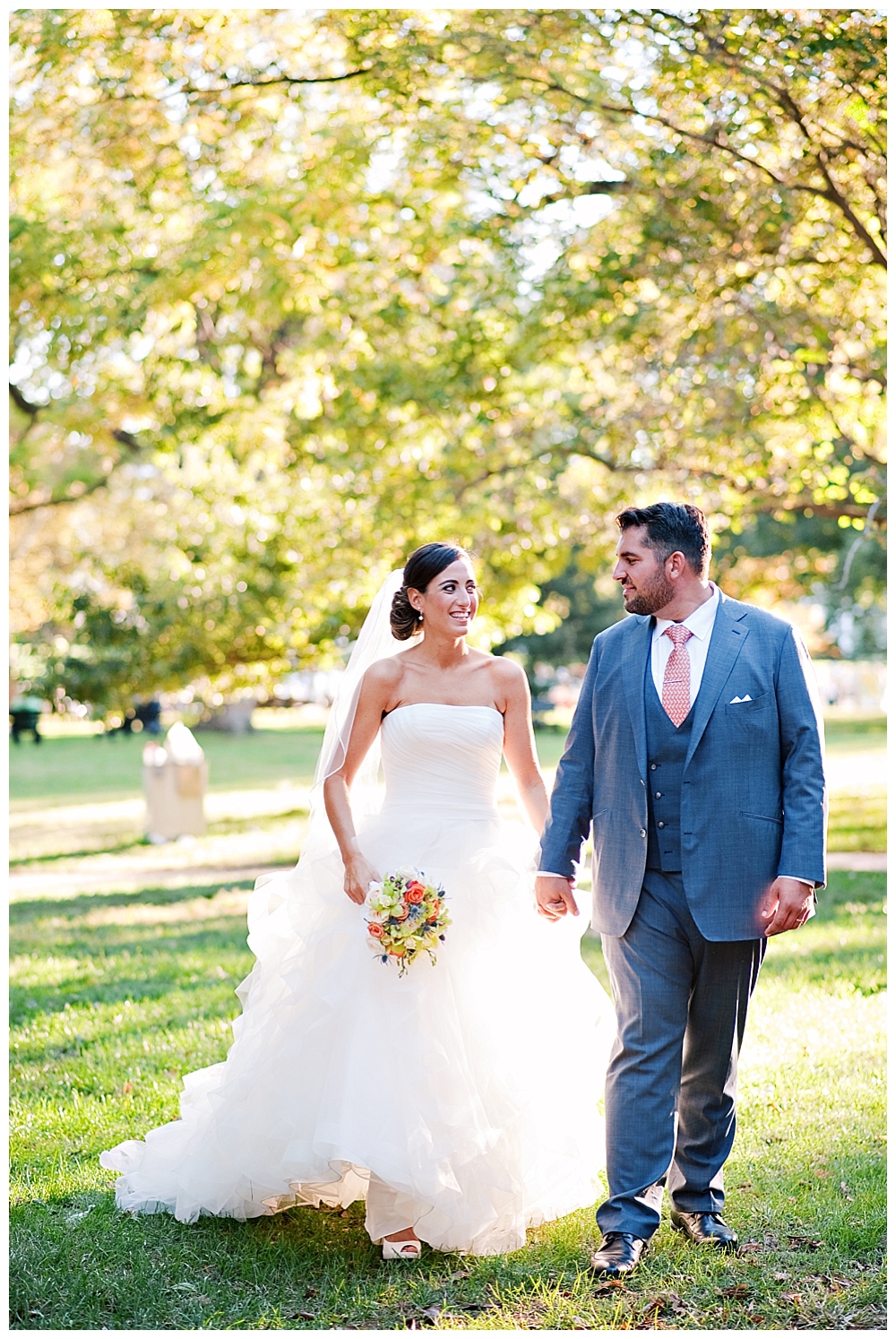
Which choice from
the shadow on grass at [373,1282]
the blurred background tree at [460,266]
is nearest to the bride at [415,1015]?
the shadow on grass at [373,1282]

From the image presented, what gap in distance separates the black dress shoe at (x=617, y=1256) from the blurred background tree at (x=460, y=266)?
20.2 ft

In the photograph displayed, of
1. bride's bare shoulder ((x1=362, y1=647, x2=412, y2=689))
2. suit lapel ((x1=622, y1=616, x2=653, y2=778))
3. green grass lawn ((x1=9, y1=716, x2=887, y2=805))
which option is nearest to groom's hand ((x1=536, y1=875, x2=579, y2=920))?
suit lapel ((x1=622, y1=616, x2=653, y2=778))

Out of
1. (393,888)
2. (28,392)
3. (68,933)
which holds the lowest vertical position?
(68,933)

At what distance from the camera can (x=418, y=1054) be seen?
163 inches

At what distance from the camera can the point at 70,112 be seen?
32.0ft

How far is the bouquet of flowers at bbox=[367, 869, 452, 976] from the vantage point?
418cm

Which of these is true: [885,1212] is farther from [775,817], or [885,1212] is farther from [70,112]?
[70,112]

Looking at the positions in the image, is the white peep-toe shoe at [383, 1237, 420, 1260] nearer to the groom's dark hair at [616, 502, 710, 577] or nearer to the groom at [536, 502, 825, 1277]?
the groom at [536, 502, 825, 1277]

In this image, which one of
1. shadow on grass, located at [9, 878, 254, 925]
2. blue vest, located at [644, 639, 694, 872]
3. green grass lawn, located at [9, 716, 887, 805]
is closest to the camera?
blue vest, located at [644, 639, 694, 872]

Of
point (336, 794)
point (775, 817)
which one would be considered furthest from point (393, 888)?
point (775, 817)

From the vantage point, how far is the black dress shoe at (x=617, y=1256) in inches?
154

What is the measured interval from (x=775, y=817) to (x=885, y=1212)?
61.8 inches

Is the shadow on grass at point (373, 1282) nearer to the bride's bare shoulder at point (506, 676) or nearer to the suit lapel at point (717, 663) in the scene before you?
the suit lapel at point (717, 663)

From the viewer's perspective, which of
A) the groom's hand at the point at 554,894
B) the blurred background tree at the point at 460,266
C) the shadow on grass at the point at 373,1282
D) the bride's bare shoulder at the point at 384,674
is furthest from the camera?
the blurred background tree at the point at 460,266
